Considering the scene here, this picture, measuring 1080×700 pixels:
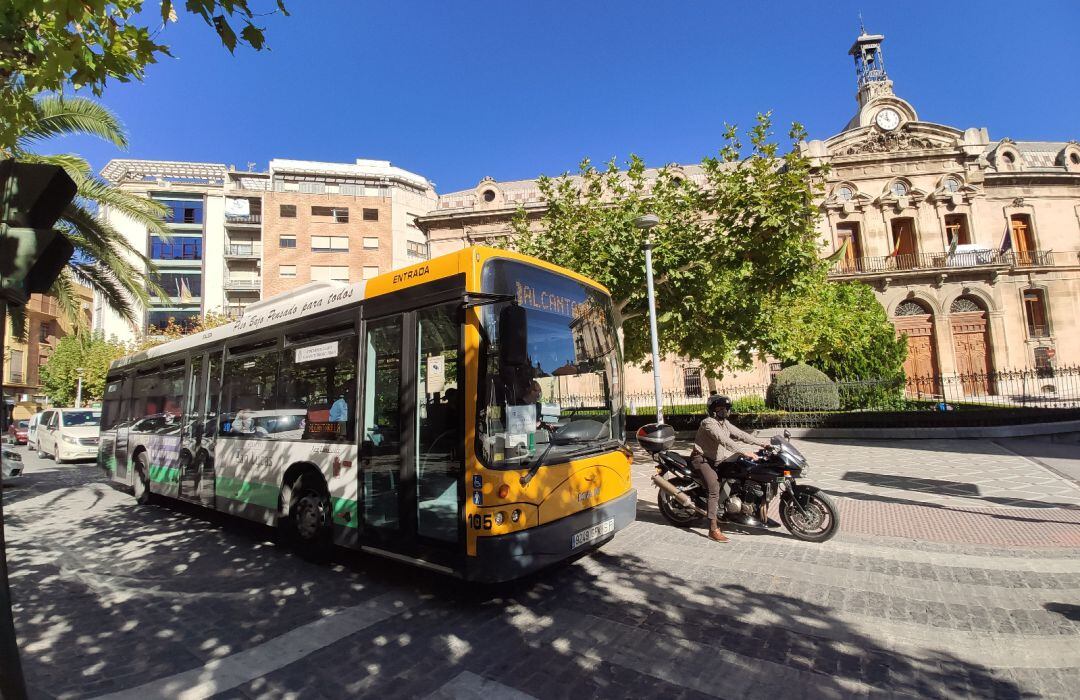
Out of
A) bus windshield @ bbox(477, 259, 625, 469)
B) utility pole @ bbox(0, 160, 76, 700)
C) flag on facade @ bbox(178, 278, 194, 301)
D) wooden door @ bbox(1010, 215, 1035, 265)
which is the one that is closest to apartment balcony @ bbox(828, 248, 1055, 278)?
wooden door @ bbox(1010, 215, 1035, 265)

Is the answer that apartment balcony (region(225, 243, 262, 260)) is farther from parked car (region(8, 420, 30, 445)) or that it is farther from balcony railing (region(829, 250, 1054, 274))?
balcony railing (region(829, 250, 1054, 274))

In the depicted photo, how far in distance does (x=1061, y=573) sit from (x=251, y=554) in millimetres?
8168

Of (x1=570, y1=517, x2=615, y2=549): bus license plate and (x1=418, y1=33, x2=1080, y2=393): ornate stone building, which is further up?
(x1=418, y1=33, x2=1080, y2=393): ornate stone building

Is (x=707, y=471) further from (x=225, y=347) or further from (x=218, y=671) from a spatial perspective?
(x=225, y=347)

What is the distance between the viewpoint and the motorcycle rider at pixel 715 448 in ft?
19.0

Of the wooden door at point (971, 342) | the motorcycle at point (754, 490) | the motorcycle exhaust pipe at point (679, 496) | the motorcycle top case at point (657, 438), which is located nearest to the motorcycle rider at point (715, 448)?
the motorcycle at point (754, 490)

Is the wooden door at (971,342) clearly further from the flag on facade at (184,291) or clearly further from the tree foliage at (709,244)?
the flag on facade at (184,291)

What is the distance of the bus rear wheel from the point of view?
5.32m

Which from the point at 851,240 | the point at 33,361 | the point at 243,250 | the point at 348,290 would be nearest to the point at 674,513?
the point at 348,290

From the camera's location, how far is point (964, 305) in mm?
29891

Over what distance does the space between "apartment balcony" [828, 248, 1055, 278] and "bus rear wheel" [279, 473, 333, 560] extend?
3124 cm

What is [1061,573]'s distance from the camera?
452 centimetres

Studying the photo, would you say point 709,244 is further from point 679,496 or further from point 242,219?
point 242,219

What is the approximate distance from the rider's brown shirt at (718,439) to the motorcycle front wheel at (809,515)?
67cm
